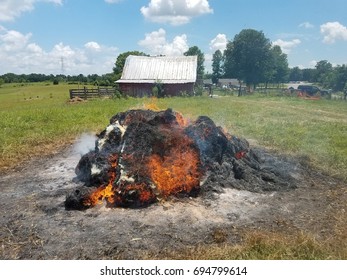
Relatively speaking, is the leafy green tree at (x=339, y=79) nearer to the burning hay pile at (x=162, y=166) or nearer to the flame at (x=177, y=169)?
the burning hay pile at (x=162, y=166)

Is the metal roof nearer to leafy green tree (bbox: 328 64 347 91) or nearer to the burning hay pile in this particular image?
leafy green tree (bbox: 328 64 347 91)

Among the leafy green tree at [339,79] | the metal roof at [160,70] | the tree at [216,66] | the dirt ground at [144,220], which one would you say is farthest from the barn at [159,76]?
the tree at [216,66]

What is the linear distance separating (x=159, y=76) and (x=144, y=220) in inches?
1464

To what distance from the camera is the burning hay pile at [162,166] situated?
7094mm

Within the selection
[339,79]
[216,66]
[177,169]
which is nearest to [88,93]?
[177,169]

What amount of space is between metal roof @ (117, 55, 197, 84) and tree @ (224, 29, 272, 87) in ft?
102

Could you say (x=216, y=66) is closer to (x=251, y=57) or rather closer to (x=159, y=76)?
(x=251, y=57)

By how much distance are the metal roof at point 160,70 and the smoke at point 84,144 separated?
88.0 feet

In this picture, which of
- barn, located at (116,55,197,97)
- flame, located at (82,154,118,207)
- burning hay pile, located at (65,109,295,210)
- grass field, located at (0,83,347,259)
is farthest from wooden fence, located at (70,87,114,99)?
flame, located at (82,154,118,207)

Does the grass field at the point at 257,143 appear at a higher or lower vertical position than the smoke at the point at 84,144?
higher

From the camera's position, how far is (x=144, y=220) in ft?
20.8
